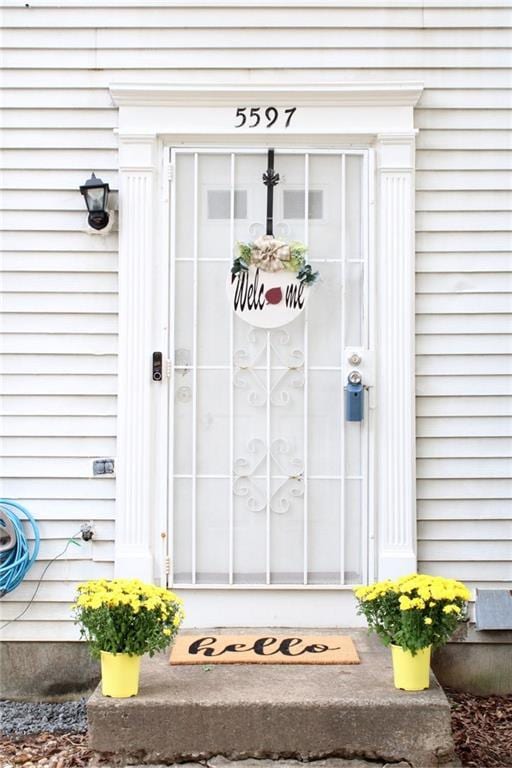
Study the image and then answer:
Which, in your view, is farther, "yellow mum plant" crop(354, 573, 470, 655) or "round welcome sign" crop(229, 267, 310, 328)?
"round welcome sign" crop(229, 267, 310, 328)

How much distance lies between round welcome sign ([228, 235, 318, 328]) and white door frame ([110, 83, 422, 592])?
0.37 m

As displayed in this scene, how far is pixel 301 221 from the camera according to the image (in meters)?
4.26

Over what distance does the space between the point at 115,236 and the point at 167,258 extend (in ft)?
0.95

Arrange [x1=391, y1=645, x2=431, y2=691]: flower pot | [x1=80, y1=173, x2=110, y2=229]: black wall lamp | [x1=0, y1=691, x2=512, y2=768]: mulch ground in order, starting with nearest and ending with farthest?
[x1=391, y1=645, x2=431, y2=691]: flower pot
[x1=0, y1=691, x2=512, y2=768]: mulch ground
[x1=80, y1=173, x2=110, y2=229]: black wall lamp

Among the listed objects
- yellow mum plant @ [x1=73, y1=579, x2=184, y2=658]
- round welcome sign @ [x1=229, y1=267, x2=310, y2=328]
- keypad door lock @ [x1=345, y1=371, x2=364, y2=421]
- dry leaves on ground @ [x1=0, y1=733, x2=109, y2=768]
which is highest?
round welcome sign @ [x1=229, y1=267, x2=310, y2=328]

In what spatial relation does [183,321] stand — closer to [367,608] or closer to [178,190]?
[178,190]

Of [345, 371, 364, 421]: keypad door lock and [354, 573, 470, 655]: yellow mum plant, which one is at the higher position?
[345, 371, 364, 421]: keypad door lock

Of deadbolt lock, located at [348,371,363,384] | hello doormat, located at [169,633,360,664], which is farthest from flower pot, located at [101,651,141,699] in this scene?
deadbolt lock, located at [348,371,363,384]

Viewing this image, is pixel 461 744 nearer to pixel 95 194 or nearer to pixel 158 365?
pixel 158 365

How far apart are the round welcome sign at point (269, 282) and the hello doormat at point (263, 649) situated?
1.50 metres

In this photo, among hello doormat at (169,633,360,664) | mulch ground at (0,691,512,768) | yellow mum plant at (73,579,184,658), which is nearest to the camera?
yellow mum plant at (73,579,184,658)

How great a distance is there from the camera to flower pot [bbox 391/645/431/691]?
11.4ft

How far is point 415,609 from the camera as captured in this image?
3.38 metres

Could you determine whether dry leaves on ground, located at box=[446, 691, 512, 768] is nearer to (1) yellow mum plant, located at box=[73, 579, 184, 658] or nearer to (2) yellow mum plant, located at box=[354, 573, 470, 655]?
(2) yellow mum plant, located at box=[354, 573, 470, 655]
